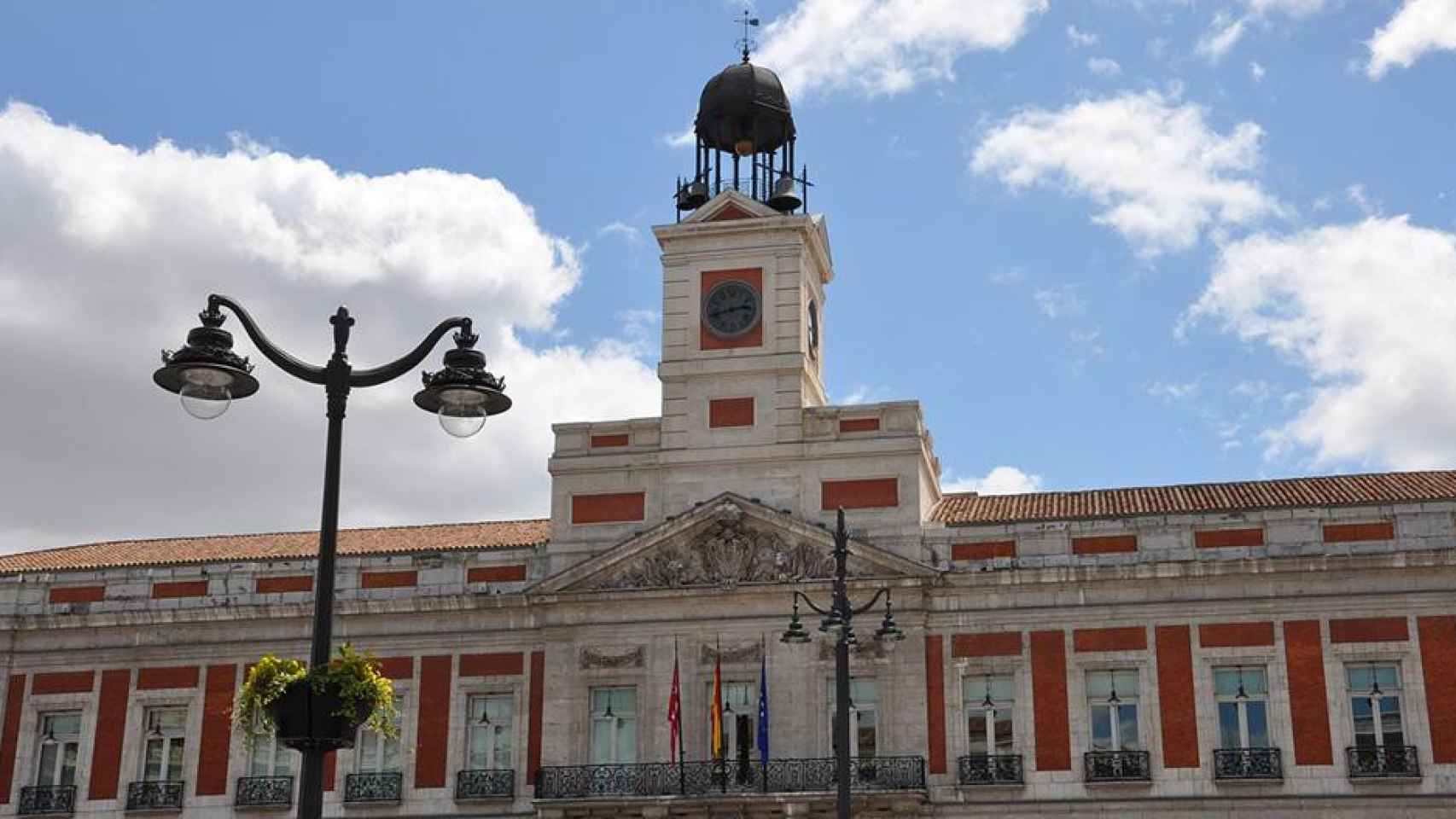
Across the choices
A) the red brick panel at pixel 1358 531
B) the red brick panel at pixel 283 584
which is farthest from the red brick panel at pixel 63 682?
the red brick panel at pixel 1358 531

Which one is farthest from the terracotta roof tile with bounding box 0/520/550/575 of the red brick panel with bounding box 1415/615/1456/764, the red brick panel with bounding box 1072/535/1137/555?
the red brick panel with bounding box 1415/615/1456/764

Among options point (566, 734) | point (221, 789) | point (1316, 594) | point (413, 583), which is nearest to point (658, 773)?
point (566, 734)

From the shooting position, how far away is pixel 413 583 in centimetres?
3716

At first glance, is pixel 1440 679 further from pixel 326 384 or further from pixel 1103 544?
pixel 326 384

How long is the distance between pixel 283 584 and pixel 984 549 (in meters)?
14.1

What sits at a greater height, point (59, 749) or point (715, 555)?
point (715, 555)

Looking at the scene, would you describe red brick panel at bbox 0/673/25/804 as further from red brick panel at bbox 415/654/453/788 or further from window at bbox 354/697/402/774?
red brick panel at bbox 415/654/453/788

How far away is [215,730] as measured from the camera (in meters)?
36.9

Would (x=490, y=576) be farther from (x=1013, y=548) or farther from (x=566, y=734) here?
(x=1013, y=548)

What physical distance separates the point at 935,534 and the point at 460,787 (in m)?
10.3

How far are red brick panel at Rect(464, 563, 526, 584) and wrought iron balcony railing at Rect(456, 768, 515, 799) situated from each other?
3.73m

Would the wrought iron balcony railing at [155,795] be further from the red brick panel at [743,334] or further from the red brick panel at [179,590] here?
the red brick panel at [743,334]

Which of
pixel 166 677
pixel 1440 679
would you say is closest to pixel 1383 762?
pixel 1440 679

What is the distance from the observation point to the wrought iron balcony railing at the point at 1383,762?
105 ft
